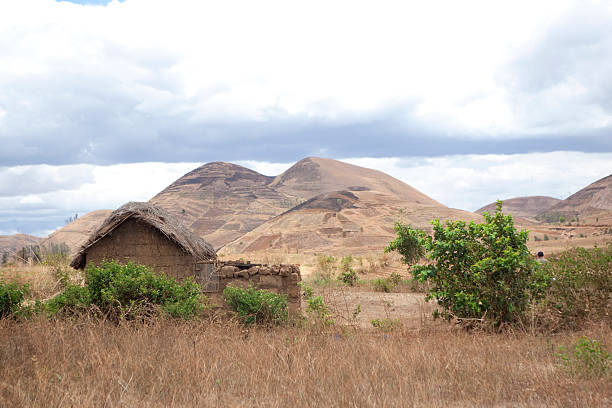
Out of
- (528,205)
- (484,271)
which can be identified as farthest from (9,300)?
(528,205)

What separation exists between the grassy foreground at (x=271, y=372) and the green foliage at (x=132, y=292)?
1592mm

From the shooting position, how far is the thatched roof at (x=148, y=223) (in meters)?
11.0

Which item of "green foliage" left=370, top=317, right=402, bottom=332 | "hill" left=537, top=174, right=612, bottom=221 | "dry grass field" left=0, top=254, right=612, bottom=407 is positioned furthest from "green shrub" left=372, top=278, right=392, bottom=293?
"hill" left=537, top=174, right=612, bottom=221

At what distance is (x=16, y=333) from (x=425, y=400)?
5.56m

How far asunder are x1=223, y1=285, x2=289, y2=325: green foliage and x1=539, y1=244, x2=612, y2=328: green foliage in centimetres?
480

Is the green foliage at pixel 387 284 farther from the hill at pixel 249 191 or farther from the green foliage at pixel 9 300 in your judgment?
the hill at pixel 249 191

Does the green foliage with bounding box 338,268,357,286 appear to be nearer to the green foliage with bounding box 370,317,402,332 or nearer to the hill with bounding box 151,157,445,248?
the green foliage with bounding box 370,317,402,332

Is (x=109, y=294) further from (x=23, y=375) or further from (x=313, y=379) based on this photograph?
(x=313, y=379)

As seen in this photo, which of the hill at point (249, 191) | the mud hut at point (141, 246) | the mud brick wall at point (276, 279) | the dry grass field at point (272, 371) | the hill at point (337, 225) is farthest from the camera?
the hill at point (249, 191)

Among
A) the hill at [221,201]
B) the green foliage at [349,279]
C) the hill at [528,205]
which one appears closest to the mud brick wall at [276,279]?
the green foliage at [349,279]

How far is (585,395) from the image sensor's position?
4.22 meters

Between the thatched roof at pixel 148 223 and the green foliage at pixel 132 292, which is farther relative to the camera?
the thatched roof at pixel 148 223

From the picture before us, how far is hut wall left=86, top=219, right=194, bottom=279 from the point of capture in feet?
36.8

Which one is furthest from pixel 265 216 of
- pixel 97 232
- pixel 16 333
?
pixel 16 333
